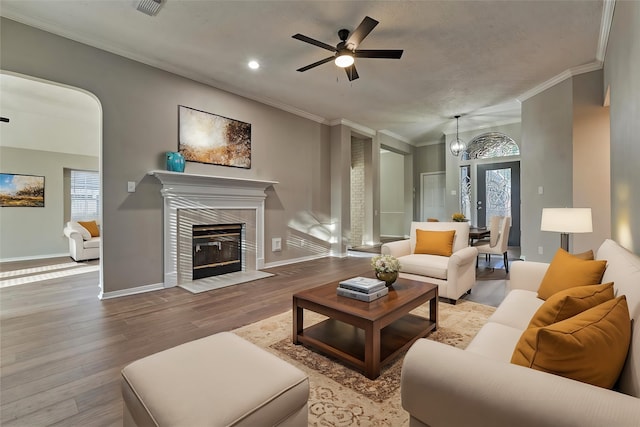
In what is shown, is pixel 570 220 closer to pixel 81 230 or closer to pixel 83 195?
pixel 81 230

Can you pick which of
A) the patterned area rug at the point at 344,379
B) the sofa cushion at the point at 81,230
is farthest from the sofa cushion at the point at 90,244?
the patterned area rug at the point at 344,379

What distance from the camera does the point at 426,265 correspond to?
3.29 metres

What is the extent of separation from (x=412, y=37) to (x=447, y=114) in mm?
3316

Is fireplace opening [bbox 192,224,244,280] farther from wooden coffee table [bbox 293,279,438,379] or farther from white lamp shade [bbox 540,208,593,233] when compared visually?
white lamp shade [bbox 540,208,593,233]

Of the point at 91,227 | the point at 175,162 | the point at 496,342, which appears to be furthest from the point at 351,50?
the point at 91,227

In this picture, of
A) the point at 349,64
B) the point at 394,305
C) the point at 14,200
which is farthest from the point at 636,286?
the point at 14,200

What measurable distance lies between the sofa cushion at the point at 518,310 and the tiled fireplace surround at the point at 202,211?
368 cm

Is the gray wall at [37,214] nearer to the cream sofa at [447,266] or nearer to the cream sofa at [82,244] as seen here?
the cream sofa at [82,244]

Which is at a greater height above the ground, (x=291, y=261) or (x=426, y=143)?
(x=426, y=143)

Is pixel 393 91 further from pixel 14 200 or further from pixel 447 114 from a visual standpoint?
pixel 14 200

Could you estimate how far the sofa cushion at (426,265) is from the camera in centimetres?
318

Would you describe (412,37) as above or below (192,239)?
above

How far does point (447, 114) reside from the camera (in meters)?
6.14

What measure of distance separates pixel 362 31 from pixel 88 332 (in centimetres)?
362
